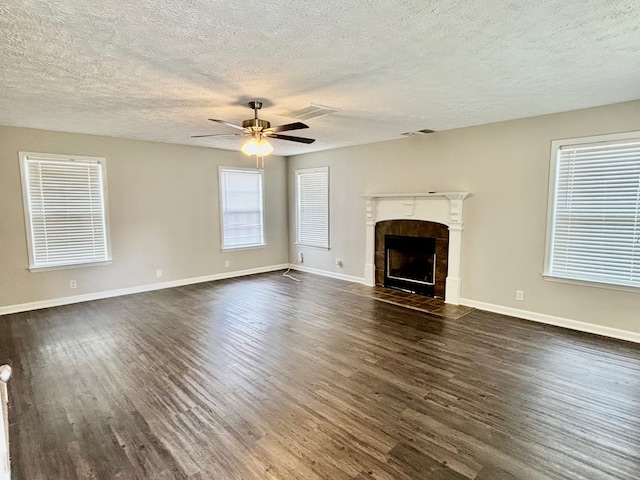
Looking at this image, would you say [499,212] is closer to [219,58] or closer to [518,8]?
[518,8]

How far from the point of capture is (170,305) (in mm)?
5148

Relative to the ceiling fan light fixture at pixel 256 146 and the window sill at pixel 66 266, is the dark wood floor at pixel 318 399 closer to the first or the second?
the window sill at pixel 66 266

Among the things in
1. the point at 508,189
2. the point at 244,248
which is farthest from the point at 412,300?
the point at 244,248

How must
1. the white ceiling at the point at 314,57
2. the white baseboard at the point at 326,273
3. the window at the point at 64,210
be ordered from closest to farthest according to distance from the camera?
the white ceiling at the point at 314,57, the window at the point at 64,210, the white baseboard at the point at 326,273

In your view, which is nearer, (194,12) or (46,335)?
(194,12)

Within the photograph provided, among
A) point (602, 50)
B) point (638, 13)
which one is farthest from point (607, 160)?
point (638, 13)

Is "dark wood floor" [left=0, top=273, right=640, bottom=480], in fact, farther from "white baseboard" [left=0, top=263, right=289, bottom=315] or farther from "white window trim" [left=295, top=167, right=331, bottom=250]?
"white window trim" [left=295, top=167, right=331, bottom=250]

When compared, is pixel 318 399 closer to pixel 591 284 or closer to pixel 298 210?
pixel 591 284

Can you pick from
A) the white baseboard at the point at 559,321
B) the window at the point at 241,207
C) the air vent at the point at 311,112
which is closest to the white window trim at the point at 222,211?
the window at the point at 241,207

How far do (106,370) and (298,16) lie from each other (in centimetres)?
329

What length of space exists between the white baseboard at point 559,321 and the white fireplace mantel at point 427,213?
358 millimetres

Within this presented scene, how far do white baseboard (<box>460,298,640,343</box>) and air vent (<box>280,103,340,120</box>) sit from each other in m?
3.29

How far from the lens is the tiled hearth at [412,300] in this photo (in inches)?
Answer: 187

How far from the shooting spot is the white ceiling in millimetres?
1955
